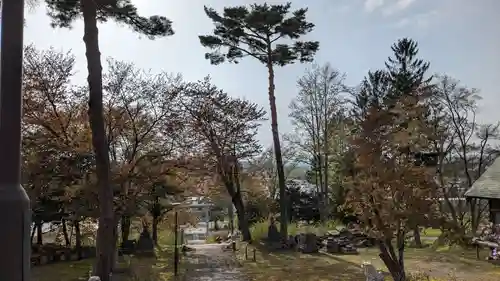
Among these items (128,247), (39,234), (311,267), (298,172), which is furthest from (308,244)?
(298,172)

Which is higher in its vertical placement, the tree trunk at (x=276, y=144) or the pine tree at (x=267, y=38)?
the pine tree at (x=267, y=38)

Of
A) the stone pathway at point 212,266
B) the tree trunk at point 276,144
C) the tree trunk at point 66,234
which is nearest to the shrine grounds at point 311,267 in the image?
the stone pathway at point 212,266

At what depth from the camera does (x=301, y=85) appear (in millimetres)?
21750

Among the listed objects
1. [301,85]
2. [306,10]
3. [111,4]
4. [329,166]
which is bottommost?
[329,166]

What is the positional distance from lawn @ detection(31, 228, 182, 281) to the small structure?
29.6 feet

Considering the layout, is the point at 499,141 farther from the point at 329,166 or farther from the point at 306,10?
the point at 306,10

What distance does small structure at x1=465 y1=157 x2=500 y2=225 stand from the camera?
1308cm

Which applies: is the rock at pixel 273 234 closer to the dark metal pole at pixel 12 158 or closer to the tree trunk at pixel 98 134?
the tree trunk at pixel 98 134

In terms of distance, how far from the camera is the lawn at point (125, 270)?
10.9 meters

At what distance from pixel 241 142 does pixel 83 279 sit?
27.6 feet

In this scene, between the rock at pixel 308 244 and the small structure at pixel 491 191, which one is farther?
the rock at pixel 308 244

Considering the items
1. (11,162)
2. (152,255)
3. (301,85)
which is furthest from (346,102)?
(11,162)

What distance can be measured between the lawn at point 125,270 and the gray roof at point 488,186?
8997 millimetres

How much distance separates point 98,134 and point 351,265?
7.77 m
